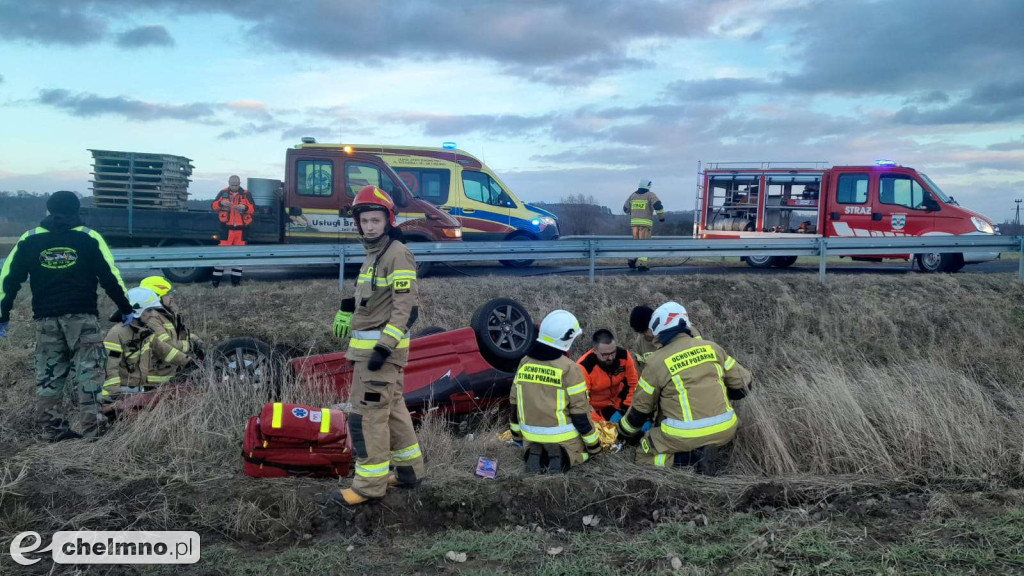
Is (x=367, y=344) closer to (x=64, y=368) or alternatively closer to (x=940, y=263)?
(x=64, y=368)

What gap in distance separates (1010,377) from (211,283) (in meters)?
10.5

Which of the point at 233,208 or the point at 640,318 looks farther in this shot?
the point at 233,208

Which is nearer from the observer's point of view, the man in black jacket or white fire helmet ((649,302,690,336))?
white fire helmet ((649,302,690,336))

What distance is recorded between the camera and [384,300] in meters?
4.75

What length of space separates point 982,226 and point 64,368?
14.2m

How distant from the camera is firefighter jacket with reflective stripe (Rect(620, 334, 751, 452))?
506 cm

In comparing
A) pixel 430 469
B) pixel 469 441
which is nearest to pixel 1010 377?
pixel 469 441

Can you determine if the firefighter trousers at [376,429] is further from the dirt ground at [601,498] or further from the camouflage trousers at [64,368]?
the camouflage trousers at [64,368]

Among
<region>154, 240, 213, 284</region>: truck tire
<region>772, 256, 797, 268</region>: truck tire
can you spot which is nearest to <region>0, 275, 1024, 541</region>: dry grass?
<region>154, 240, 213, 284</region>: truck tire

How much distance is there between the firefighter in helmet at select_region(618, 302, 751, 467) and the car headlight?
10.5 m

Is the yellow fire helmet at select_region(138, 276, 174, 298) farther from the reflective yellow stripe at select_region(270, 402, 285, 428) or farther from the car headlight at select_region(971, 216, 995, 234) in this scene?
the car headlight at select_region(971, 216, 995, 234)

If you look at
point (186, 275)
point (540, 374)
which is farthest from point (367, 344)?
point (186, 275)

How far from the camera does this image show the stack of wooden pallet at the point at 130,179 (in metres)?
11.8

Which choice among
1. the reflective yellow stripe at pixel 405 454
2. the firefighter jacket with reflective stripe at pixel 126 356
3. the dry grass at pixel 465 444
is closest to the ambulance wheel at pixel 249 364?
the dry grass at pixel 465 444
